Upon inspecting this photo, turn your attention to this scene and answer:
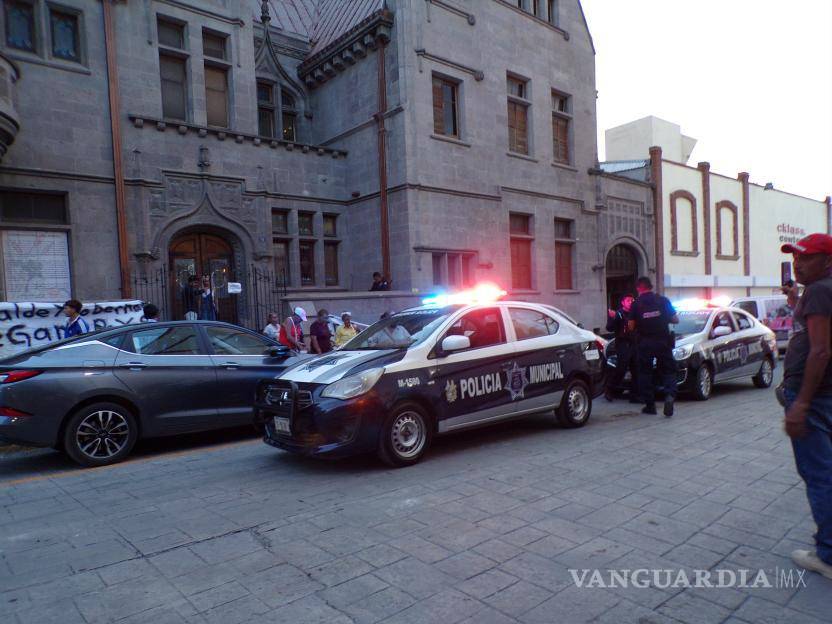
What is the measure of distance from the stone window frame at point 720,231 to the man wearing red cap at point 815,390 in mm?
27898

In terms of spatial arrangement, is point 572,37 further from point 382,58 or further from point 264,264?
point 264,264

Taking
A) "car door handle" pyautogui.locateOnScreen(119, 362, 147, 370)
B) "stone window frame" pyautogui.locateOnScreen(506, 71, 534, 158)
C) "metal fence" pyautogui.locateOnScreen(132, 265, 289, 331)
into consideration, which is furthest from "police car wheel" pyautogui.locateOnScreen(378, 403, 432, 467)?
"stone window frame" pyautogui.locateOnScreen(506, 71, 534, 158)

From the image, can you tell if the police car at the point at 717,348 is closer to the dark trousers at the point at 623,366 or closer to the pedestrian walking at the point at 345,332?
the dark trousers at the point at 623,366

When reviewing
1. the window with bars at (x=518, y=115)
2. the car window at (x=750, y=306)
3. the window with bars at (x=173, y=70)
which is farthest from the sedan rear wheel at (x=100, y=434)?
the car window at (x=750, y=306)

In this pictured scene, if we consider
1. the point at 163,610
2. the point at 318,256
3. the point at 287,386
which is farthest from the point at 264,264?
the point at 163,610

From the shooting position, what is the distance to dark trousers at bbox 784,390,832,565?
10.6 feet

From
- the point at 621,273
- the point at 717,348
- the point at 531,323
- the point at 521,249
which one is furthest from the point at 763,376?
the point at 621,273

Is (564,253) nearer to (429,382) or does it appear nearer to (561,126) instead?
(561,126)

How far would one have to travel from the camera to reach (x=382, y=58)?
16.2m

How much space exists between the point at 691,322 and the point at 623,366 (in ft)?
5.76

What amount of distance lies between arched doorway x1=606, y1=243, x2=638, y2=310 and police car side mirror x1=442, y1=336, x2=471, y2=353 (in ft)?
61.6

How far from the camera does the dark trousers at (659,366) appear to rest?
26.6ft

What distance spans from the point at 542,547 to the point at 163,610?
2.27 meters
